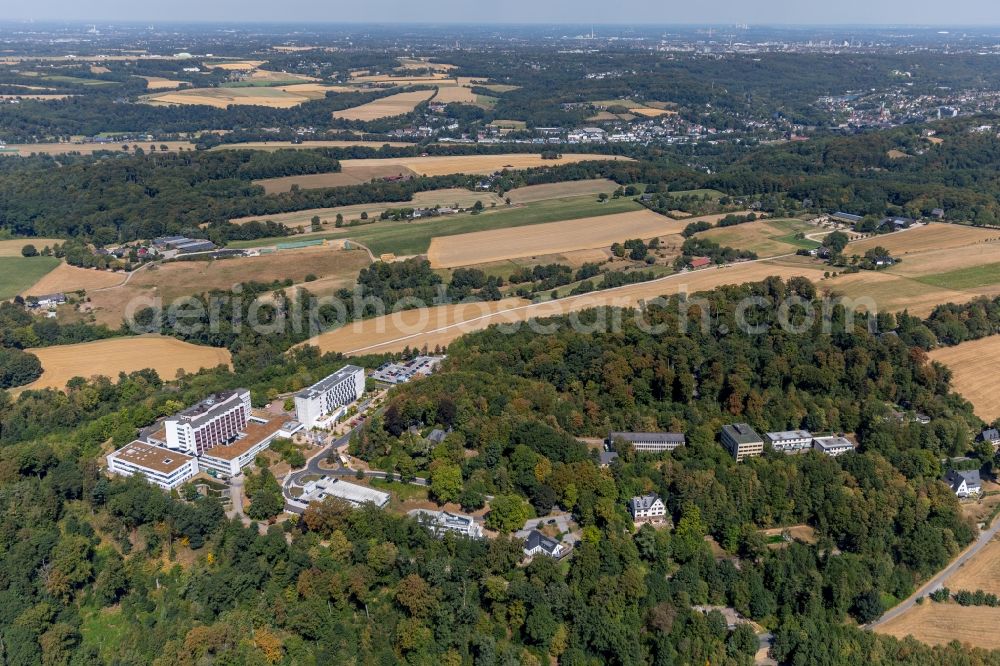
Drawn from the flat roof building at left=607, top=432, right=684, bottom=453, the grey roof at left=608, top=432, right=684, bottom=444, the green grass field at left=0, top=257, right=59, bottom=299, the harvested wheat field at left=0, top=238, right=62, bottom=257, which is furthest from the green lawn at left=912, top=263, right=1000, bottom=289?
the harvested wheat field at left=0, top=238, right=62, bottom=257

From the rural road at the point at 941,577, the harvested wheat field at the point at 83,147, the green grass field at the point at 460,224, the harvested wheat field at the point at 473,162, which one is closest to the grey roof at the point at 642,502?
the rural road at the point at 941,577

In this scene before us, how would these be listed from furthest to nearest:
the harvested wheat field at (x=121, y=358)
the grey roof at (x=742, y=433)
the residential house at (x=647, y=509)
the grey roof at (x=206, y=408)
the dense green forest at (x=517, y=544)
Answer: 1. the harvested wheat field at (x=121, y=358)
2. the grey roof at (x=742, y=433)
3. the grey roof at (x=206, y=408)
4. the residential house at (x=647, y=509)
5. the dense green forest at (x=517, y=544)

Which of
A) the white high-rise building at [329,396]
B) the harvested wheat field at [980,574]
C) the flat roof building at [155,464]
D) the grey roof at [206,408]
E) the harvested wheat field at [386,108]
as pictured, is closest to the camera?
the harvested wheat field at [980,574]

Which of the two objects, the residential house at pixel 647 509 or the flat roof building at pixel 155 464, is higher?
the flat roof building at pixel 155 464

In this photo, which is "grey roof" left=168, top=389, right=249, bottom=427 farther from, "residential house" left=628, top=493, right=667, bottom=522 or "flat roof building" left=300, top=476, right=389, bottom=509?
"residential house" left=628, top=493, right=667, bottom=522

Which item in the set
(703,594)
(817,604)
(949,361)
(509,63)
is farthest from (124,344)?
(509,63)

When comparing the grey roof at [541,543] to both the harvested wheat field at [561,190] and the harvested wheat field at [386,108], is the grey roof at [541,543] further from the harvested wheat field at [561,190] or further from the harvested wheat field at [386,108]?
the harvested wheat field at [386,108]

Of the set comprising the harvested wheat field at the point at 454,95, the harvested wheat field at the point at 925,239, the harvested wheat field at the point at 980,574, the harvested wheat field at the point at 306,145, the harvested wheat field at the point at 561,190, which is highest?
the harvested wheat field at the point at 454,95
